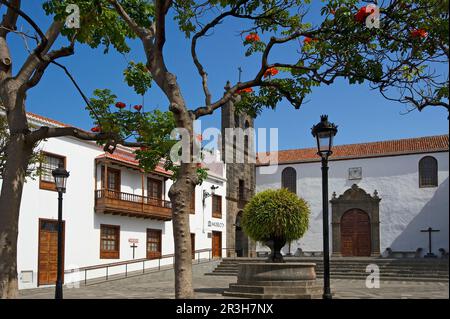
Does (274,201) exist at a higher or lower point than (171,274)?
higher

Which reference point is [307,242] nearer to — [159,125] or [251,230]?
[251,230]

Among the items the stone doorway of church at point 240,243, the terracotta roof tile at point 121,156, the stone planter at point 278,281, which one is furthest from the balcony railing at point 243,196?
the stone planter at point 278,281

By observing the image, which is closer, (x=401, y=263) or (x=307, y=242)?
(x=401, y=263)

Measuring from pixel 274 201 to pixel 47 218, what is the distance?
9868 millimetres

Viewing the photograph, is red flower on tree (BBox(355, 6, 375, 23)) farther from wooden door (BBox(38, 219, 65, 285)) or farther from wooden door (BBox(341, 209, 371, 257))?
wooden door (BBox(341, 209, 371, 257))

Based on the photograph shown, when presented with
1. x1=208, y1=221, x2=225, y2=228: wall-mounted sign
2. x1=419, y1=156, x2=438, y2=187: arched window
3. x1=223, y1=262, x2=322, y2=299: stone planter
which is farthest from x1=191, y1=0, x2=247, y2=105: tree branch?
x1=419, y1=156, x2=438, y2=187: arched window

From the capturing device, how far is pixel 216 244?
30.9 m

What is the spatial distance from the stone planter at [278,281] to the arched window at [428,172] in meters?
19.0

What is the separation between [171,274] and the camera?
21.9 m

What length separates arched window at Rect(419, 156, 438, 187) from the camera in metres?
29.5

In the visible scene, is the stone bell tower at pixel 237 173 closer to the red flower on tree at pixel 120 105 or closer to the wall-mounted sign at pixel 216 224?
the wall-mounted sign at pixel 216 224

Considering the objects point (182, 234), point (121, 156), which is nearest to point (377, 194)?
point (121, 156)
